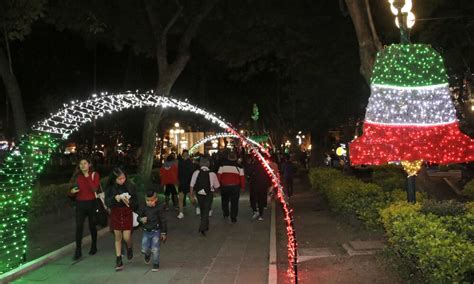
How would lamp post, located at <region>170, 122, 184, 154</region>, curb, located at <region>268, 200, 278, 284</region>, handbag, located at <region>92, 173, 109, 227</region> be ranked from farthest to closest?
lamp post, located at <region>170, 122, 184, 154</region>, handbag, located at <region>92, 173, 109, 227</region>, curb, located at <region>268, 200, 278, 284</region>

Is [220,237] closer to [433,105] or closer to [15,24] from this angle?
[433,105]

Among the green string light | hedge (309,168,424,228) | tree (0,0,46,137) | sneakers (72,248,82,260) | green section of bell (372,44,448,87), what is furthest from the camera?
tree (0,0,46,137)

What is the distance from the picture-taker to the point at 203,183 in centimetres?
1327

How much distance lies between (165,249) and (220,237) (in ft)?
5.62

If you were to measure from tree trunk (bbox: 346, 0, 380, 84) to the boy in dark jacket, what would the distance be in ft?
19.7

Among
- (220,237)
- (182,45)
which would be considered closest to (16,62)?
(182,45)

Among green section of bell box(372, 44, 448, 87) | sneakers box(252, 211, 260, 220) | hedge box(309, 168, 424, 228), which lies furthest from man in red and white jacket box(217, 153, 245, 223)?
green section of bell box(372, 44, 448, 87)

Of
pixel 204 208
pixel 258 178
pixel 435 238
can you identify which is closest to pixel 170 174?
pixel 258 178

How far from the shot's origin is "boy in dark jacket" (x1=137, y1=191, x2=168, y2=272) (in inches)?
359

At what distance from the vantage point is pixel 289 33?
2345cm

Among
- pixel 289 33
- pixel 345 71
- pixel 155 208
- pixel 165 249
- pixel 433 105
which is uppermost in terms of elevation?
pixel 289 33

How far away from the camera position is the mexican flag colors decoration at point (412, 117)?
10.6 meters

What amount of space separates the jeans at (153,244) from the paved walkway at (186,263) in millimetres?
235

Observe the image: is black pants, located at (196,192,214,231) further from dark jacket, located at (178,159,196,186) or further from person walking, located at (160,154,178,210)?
person walking, located at (160,154,178,210)
